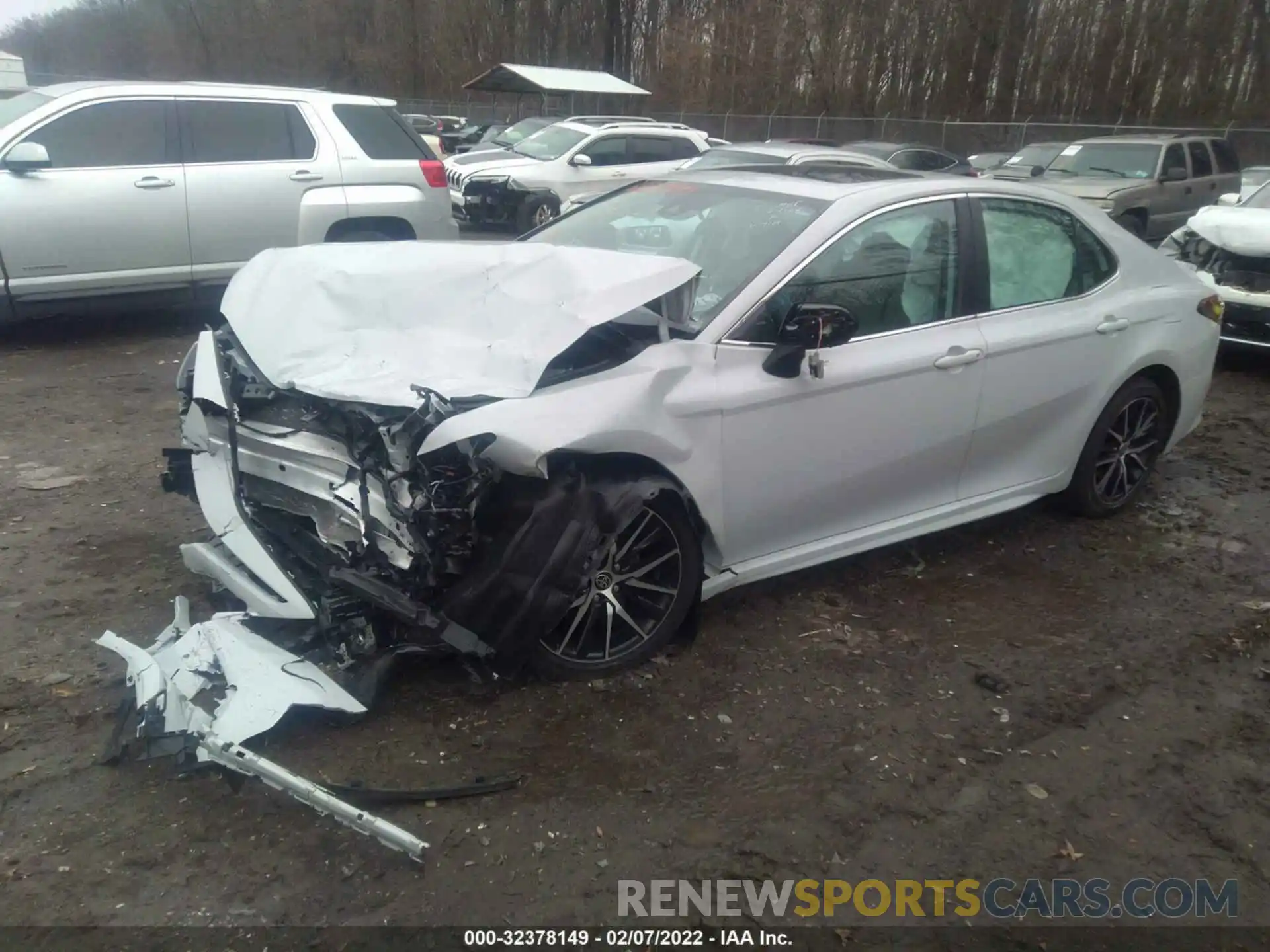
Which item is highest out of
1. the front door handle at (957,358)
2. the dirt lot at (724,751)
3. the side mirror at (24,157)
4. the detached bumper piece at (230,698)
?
the side mirror at (24,157)

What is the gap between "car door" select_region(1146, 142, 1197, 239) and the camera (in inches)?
517

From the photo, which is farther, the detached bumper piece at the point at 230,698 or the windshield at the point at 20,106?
the windshield at the point at 20,106

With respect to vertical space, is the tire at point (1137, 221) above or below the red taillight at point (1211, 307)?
below

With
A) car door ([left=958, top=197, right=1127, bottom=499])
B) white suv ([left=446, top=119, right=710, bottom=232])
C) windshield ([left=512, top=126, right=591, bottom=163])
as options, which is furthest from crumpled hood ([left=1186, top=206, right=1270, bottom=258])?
windshield ([left=512, top=126, right=591, bottom=163])

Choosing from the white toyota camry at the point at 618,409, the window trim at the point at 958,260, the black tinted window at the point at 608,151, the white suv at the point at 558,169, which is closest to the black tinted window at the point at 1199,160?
the white suv at the point at 558,169

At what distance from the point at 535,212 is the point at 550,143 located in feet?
5.55

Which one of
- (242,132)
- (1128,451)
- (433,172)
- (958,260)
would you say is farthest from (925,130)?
(958,260)

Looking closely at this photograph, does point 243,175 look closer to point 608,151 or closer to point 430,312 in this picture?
point 430,312

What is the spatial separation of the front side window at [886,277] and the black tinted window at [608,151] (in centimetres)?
1116

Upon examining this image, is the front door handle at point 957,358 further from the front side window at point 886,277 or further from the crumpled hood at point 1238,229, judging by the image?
the crumpled hood at point 1238,229

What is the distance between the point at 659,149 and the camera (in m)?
15.3

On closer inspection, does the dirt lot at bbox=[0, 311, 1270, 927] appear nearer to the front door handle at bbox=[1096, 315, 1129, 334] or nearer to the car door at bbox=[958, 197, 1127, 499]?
the car door at bbox=[958, 197, 1127, 499]

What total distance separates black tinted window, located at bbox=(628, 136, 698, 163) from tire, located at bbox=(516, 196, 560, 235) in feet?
4.92

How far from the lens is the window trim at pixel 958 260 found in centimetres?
365
